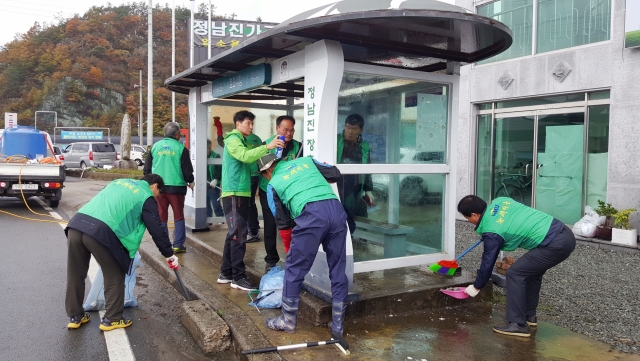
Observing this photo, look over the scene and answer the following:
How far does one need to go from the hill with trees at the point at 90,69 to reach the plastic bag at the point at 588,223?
44.0m

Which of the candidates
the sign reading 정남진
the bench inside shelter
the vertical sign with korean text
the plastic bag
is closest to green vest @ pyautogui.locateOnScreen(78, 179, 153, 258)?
the bench inside shelter

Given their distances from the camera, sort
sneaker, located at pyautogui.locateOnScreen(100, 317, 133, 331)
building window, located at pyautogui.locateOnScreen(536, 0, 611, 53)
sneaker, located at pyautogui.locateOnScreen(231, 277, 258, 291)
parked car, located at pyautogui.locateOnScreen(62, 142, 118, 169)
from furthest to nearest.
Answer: parked car, located at pyautogui.locateOnScreen(62, 142, 118, 169) → building window, located at pyautogui.locateOnScreen(536, 0, 611, 53) → sneaker, located at pyautogui.locateOnScreen(231, 277, 258, 291) → sneaker, located at pyautogui.locateOnScreen(100, 317, 133, 331)

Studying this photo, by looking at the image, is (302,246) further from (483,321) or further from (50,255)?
(50,255)

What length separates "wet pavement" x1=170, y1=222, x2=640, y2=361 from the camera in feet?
12.4

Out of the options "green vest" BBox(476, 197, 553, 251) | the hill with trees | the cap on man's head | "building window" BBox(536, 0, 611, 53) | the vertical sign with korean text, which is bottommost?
"green vest" BBox(476, 197, 553, 251)

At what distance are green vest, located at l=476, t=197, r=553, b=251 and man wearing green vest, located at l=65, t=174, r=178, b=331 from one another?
280 centimetres

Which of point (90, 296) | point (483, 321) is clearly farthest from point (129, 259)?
point (483, 321)

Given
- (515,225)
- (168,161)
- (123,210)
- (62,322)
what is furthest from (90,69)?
(515,225)

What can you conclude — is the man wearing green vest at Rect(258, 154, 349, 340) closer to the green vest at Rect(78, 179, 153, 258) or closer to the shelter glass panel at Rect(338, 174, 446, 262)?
the shelter glass panel at Rect(338, 174, 446, 262)

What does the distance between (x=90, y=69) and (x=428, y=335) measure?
59432 mm

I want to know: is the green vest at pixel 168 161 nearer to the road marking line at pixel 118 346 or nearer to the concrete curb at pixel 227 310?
the concrete curb at pixel 227 310

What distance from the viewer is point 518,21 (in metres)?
9.80

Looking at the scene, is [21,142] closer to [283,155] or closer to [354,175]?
[283,155]

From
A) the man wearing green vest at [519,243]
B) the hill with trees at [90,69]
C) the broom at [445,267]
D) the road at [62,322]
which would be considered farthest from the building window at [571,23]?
the hill with trees at [90,69]
